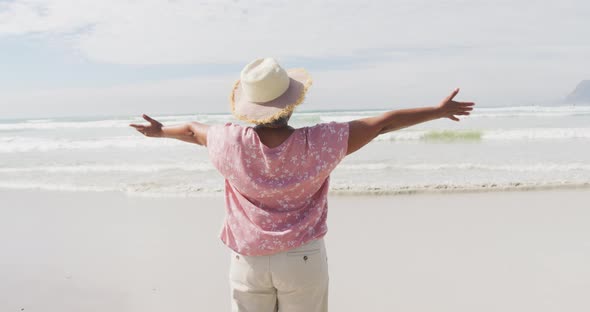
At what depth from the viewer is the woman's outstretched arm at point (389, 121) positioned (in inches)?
74.8

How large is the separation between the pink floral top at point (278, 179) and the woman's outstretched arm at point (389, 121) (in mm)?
Result: 48

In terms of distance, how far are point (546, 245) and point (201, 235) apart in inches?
142

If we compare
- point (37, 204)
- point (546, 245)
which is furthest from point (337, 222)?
point (37, 204)

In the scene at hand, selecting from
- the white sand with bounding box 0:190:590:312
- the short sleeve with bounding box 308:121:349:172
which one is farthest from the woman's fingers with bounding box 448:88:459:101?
the white sand with bounding box 0:190:590:312

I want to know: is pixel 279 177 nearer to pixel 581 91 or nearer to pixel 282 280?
pixel 282 280

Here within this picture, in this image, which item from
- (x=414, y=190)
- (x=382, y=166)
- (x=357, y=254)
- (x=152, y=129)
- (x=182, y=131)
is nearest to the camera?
(x=182, y=131)

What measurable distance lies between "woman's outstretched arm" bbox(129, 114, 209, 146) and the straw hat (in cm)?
19

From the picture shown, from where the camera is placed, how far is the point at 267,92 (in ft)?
6.29

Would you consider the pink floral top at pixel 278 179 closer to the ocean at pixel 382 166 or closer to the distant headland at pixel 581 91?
the ocean at pixel 382 166

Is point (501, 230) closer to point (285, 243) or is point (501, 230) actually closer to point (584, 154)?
point (285, 243)

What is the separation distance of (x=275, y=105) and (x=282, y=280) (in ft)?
2.28

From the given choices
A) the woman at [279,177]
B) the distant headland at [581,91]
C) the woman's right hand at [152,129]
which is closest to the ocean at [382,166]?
the woman's right hand at [152,129]

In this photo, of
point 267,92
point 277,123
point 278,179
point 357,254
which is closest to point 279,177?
point 278,179

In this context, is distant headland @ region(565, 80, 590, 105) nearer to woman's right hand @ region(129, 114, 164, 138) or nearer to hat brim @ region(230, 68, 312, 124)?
hat brim @ region(230, 68, 312, 124)
